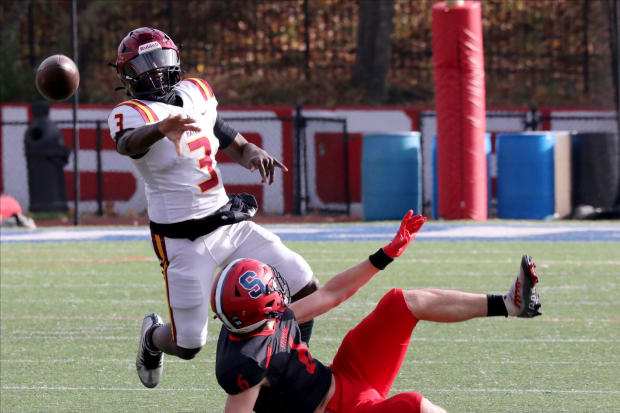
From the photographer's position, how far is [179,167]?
532 cm

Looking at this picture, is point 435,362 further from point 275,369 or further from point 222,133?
point 275,369

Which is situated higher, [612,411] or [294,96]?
[294,96]

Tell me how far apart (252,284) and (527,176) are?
11.5 m

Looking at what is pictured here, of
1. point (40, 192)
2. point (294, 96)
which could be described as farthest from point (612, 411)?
point (294, 96)

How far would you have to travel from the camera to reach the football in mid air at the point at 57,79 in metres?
7.54

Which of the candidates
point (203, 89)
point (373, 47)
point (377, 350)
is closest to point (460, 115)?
point (373, 47)

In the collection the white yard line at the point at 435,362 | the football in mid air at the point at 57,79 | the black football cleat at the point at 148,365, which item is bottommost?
the white yard line at the point at 435,362

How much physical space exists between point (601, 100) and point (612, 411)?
16639 mm

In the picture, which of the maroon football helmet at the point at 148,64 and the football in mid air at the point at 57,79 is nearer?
the maroon football helmet at the point at 148,64

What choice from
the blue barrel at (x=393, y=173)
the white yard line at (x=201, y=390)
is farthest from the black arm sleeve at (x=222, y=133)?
the blue barrel at (x=393, y=173)

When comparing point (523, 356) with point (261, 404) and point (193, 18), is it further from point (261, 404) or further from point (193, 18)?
point (193, 18)

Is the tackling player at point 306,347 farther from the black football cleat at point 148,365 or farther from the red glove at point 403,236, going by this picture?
the black football cleat at point 148,365

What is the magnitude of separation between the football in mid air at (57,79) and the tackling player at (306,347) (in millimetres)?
3673

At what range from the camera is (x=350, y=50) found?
22031 millimetres
